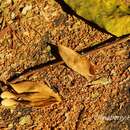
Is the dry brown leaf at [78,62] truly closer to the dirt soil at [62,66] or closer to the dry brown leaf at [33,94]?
the dirt soil at [62,66]

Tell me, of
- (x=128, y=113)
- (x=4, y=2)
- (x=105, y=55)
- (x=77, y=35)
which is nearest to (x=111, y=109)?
(x=128, y=113)

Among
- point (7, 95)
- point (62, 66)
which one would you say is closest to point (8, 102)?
point (7, 95)

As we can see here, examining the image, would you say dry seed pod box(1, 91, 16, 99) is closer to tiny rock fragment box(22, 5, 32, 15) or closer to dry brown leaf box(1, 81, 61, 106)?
dry brown leaf box(1, 81, 61, 106)

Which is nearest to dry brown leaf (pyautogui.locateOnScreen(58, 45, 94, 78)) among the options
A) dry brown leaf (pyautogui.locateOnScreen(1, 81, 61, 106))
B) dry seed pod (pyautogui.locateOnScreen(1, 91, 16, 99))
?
dry brown leaf (pyautogui.locateOnScreen(1, 81, 61, 106))

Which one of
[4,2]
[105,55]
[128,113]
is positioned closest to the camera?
[128,113]

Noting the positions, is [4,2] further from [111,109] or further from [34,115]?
[111,109]

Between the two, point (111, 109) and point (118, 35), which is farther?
point (118, 35)
